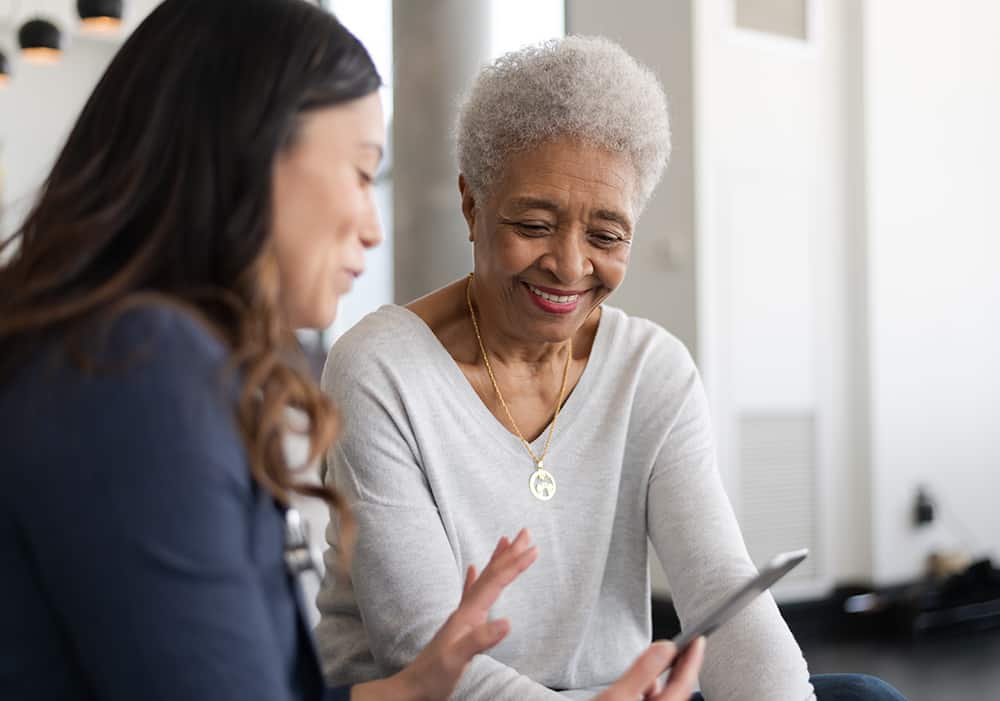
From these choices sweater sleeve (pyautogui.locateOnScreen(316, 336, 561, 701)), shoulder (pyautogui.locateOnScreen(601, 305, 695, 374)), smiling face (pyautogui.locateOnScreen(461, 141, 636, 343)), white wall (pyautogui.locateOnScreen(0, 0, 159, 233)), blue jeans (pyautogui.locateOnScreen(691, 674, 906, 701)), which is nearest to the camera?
sweater sleeve (pyautogui.locateOnScreen(316, 336, 561, 701))

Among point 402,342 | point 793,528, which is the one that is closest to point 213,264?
point 402,342

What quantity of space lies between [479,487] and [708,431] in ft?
1.24

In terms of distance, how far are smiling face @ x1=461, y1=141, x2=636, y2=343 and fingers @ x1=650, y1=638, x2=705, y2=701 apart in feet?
2.24

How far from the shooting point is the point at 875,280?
4980 mm

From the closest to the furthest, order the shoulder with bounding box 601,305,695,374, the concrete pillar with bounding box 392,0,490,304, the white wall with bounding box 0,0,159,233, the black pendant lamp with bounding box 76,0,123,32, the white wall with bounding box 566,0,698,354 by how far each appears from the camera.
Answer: the shoulder with bounding box 601,305,695,374 → the concrete pillar with bounding box 392,0,490,304 → the black pendant lamp with bounding box 76,0,123,32 → the white wall with bounding box 566,0,698,354 → the white wall with bounding box 0,0,159,233

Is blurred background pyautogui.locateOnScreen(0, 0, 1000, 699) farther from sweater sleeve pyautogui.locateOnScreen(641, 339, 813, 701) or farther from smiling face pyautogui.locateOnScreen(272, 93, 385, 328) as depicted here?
smiling face pyautogui.locateOnScreen(272, 93, 385, 328)

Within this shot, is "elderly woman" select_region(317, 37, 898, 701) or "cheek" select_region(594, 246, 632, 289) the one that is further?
"cheek" select_region(594, 246, 632, 289)

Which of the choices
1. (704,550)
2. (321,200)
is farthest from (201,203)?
(704,550)

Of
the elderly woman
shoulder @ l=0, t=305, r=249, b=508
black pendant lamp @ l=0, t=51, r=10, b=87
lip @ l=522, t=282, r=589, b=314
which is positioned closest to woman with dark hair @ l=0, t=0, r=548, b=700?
shoulder @ l=0, t=305, r=249, b=508

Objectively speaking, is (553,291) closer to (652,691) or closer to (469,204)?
(469,204)

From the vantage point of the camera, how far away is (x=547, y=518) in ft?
5.47

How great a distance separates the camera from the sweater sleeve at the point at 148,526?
2.56 feet

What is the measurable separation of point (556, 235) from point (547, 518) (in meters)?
0.40

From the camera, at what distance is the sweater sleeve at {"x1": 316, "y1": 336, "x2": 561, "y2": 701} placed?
1.46 metres
